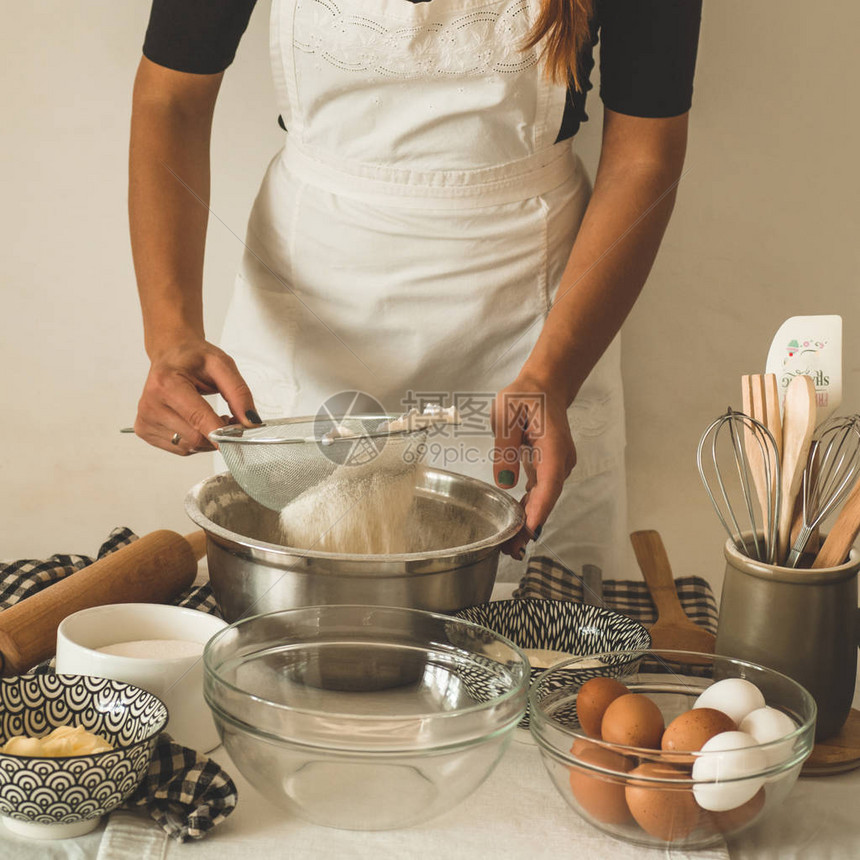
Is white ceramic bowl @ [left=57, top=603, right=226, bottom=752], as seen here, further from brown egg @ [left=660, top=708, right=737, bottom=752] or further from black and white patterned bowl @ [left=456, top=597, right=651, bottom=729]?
brown egg @ [left=660, top=708, right=737, bottom=752]

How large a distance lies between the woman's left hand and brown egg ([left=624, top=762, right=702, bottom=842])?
0.93ft

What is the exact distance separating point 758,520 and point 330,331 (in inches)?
30.0

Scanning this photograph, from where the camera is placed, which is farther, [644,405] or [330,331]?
[644,405]

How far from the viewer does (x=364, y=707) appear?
0.65 metres

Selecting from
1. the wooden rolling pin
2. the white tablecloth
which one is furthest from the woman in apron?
the white tablecloth

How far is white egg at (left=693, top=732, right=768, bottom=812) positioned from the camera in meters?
0.52

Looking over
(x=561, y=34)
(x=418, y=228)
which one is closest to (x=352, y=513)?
(x=418, y=228)

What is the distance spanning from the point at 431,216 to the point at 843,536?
24.1 inches

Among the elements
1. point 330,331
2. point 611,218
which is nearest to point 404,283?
point 330,331

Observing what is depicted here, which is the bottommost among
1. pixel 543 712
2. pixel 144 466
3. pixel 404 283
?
pixel 144 466

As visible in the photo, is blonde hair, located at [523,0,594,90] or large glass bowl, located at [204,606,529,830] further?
blonde hair, located at [523,0,594,90]

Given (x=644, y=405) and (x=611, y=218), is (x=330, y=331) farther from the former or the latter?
(x=644, y=405)

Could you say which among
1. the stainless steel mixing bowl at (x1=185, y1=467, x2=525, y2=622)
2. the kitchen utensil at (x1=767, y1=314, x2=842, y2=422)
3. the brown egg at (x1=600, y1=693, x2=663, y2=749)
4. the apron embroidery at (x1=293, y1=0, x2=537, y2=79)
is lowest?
the brown egg at (x1=600, y1=693, x2=663, y2=749)

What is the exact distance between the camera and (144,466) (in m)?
1.67
